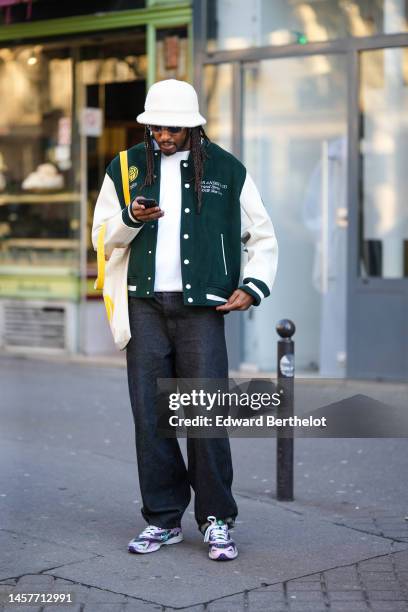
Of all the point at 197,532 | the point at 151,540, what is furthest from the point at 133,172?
the point at 197,532

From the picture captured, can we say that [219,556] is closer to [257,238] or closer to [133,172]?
[257,238]

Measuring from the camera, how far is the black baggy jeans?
569 cm

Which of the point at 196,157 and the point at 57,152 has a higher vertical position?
the point at 57,152

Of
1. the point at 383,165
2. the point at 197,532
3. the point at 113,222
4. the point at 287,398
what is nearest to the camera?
the point at 113,222

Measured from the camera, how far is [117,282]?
5.75 metres

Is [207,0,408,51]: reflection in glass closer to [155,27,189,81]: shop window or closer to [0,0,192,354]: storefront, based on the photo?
[155,27,189,81]: shop window

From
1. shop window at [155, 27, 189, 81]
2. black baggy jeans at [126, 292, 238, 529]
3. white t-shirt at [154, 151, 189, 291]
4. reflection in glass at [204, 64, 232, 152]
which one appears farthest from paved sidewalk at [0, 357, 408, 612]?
shop window at [155, 27, 189, 81]

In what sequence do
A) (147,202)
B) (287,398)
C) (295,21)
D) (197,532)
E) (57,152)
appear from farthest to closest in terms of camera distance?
(57,152)
(295,21)
(287,398)
(197,532)
(147,202)

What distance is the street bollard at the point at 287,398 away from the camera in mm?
6516

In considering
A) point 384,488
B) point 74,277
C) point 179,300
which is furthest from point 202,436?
point 74,277

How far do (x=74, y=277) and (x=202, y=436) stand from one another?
7.40 metres

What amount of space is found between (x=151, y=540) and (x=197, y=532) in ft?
1.59

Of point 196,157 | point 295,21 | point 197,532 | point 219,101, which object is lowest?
point 197,532

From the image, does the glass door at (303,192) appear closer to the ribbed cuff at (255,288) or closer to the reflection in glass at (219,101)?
the reflection in glass at (219,101)
